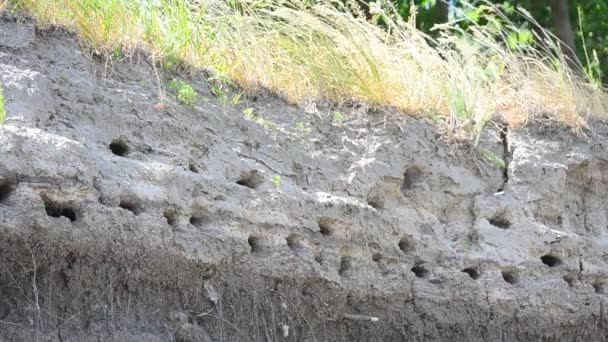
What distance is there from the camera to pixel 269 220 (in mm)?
6023

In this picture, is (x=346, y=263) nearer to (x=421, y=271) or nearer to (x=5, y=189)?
(x=421, y=271)

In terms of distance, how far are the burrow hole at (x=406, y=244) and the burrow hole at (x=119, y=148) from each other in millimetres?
1788

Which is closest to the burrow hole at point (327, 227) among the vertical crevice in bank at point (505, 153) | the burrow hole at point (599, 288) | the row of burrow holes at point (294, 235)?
the row of burrow holes at point (294, 235)

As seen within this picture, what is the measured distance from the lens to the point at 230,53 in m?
6.88

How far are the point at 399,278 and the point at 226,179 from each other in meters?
1.21

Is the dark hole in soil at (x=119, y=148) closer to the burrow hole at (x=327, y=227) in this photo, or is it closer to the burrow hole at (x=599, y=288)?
the burrow hole at (x=327, y=227)

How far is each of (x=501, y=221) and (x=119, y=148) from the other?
103 inches

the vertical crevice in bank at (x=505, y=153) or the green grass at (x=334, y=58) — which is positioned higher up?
the green grass at (x=334, y=58)

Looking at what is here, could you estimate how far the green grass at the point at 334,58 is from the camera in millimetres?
6496

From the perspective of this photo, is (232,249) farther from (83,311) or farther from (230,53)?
(230,53)

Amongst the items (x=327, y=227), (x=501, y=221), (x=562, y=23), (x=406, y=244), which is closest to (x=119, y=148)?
(x=327, y=227)

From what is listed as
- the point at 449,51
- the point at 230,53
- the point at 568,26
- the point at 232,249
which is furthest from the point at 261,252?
the point at 568,26

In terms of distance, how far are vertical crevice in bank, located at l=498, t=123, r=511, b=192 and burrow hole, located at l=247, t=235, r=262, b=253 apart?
197cm

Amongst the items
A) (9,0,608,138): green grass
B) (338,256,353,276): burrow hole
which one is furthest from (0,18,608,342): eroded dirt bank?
(9,0,608,138): green grass
